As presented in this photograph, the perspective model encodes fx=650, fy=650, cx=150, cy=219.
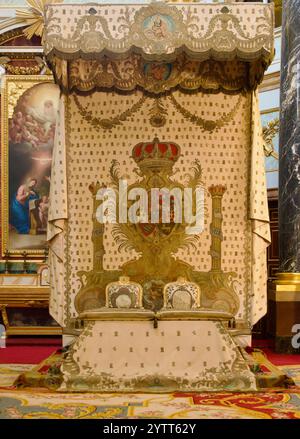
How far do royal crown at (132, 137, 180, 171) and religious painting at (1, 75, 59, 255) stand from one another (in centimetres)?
325

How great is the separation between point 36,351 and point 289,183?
3.85m

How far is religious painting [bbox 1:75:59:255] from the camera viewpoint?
378 inches

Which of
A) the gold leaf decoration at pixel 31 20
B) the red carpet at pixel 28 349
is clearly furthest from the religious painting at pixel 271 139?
the red carpet at pixel 28 349

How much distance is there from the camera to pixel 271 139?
34.7 feet

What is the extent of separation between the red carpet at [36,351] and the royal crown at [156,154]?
2.44m

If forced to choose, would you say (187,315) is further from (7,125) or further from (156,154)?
(7,125)

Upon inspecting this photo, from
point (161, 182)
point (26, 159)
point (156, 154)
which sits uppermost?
point (26, 159)

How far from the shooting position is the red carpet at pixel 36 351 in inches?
285

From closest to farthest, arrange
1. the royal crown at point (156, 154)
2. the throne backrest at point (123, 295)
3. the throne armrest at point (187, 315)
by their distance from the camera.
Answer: the throne armrest at point (187, 315)
the throne backrest at point (123, 295)
the royal crown at point (156, 154)

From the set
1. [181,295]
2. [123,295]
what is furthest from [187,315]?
[123,295]

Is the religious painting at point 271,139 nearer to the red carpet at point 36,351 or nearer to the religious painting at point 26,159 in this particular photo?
the red carpet at point 36,351

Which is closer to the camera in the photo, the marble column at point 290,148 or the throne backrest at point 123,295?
Answer: the throne backrest at point 123,295

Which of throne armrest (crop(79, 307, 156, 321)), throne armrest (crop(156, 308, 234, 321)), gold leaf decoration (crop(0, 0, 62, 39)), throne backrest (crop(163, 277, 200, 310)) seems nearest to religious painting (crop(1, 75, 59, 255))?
gold leaf decoration (crop(0, 0, 62, 39))

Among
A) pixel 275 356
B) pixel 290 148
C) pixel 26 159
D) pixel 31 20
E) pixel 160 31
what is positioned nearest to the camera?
pixel 160 31
